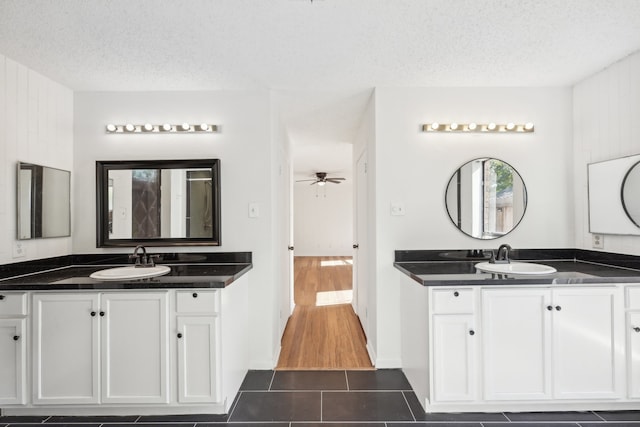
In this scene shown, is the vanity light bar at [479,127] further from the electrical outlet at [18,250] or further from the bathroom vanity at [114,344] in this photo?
the electrical outlet at [18,250]

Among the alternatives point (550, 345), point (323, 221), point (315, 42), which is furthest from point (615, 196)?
point (323, 221)

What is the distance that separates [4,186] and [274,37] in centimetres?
196

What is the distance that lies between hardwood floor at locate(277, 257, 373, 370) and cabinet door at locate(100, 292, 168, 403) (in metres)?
0.98

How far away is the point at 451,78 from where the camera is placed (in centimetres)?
243

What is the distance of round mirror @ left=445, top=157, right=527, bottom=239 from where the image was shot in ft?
8.41

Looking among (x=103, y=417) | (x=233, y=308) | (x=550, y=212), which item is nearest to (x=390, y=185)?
(x=550, y=212)

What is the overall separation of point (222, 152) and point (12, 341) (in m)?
1.73

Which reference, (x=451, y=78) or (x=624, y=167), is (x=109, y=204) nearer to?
(x=451, y=78)

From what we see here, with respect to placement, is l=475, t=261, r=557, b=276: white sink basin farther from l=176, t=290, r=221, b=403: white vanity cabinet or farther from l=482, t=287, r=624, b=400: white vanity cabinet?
l=176, t=290, r=221, b=403: white vanity cabinet

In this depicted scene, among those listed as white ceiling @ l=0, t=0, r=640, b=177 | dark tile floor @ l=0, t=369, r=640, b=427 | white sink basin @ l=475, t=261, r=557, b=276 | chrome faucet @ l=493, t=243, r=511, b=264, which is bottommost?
dark tile floor @ l=0, t=369, r=640, b=427

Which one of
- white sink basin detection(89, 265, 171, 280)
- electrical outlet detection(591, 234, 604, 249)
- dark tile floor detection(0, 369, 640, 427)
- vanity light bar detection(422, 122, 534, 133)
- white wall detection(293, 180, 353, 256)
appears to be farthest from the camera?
white wall detection(293, 180, 353, 256)

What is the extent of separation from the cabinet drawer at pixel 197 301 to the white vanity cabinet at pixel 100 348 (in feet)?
0.29

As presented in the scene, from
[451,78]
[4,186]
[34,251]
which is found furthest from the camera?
[451,78]

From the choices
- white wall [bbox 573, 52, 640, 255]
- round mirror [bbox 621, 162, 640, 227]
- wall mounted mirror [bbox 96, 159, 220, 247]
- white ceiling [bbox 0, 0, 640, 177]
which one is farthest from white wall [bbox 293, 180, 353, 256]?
round mirror [bbox 621, 162, 640, 227]
